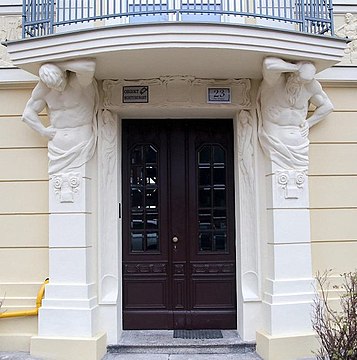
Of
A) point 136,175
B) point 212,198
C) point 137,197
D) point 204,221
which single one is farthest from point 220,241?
point 136,175

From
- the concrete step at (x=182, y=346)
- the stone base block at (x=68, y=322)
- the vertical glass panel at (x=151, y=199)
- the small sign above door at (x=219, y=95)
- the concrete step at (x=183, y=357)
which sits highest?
the small sign above door at (x=219, y=95)

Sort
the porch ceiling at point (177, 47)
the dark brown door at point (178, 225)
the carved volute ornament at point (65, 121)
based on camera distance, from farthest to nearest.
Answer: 1. the dark brown door at point (178, 225)
2. the carved volute ornament at point (65, 121)
3. the porch ceiling at point (177, 47)

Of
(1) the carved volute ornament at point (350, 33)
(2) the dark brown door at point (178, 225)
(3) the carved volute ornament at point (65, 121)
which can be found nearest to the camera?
(3) the carved volute ornament at point (65, 121)

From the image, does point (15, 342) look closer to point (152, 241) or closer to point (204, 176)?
point (152, 241)

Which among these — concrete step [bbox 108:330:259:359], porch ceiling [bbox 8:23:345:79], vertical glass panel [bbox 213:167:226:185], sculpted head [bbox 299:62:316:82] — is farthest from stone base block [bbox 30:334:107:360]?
sculpted head [bbox 299:62:316:82]

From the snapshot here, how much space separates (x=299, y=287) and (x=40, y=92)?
400 cm

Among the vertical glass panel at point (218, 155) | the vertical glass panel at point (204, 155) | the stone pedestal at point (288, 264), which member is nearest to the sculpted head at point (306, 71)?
the stone pedestal at point (288, 264)

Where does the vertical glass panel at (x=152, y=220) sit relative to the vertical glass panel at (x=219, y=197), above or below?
below

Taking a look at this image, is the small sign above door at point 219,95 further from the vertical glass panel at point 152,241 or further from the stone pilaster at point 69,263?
the vertical glass panel at point 152,241

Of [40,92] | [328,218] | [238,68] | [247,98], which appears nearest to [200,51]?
[238,68]

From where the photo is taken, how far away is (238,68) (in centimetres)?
611

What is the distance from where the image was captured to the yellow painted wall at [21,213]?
249 inches

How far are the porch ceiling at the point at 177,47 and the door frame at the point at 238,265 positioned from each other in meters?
0.83

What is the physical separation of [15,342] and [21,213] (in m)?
1.62
